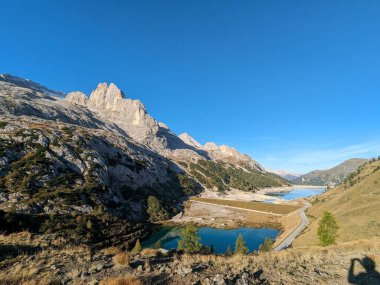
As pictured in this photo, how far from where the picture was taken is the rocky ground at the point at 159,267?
12.5 m

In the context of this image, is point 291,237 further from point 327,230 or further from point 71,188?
point 71,188

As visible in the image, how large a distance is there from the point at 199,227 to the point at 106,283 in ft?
345

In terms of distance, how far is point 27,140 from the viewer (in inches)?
4407

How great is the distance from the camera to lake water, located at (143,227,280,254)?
84.2m

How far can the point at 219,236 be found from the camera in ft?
313

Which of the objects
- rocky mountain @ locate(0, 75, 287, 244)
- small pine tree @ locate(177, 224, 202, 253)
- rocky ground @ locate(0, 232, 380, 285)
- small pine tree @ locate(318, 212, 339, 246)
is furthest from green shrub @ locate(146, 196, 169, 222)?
rocky ground @ locate(0, 232, 380, 285)

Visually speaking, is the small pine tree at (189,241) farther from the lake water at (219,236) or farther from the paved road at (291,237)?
the paved road at (291,237)

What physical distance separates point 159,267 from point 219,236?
87.7 metres

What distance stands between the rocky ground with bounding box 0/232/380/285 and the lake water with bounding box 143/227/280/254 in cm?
6532

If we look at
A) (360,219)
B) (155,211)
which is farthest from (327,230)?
(155,211)

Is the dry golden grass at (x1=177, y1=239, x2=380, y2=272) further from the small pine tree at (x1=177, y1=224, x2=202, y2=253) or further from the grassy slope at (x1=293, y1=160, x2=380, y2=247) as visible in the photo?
the small pine tree at (x1=177, y1=224, x2=202, y2=253)

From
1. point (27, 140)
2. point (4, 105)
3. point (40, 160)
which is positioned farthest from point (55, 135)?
point (4, 105)

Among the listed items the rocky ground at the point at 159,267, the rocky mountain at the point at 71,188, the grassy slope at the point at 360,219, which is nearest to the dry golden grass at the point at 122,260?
the rocky ground at the point at 159,267

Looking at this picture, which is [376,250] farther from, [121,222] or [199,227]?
[199,227]
